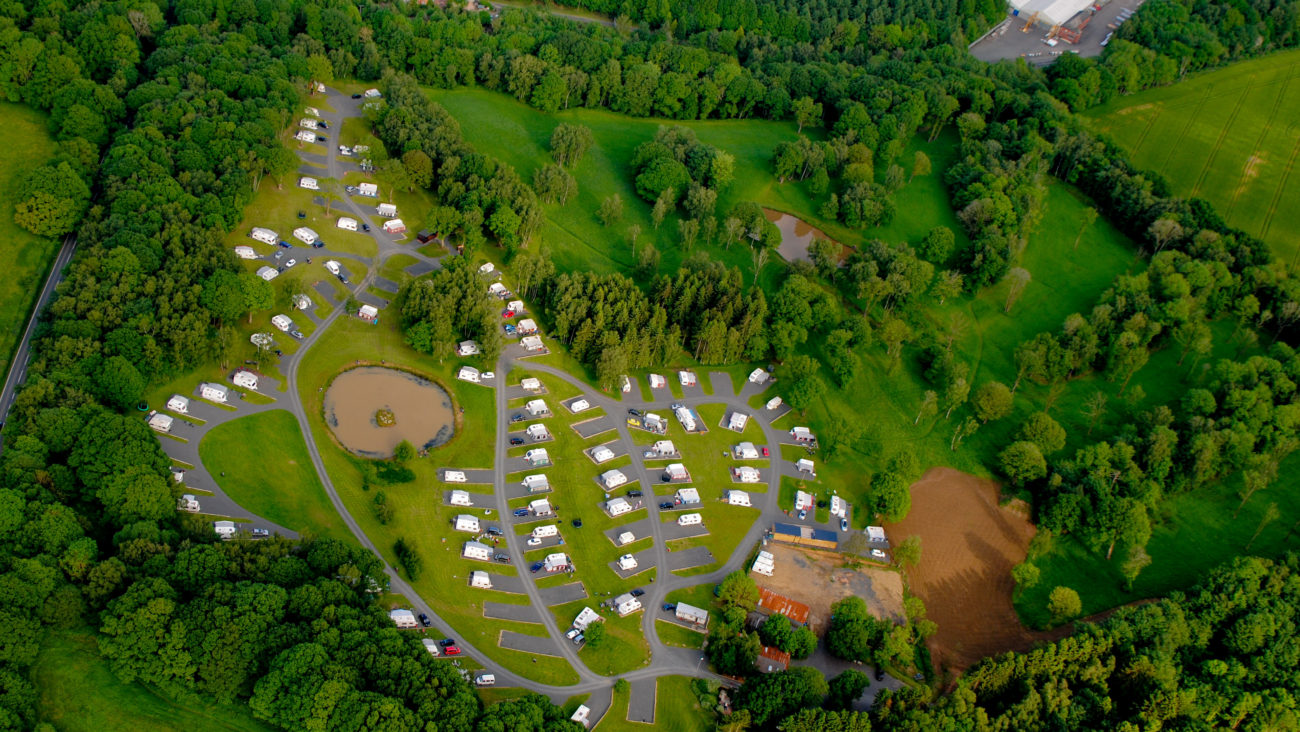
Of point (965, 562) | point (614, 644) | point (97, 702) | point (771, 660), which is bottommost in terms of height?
point (614, 644)

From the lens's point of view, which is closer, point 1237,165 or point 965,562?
point 965,562

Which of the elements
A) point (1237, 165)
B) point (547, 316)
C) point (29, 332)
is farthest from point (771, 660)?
point (1237, 165)

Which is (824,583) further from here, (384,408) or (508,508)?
(384,408)

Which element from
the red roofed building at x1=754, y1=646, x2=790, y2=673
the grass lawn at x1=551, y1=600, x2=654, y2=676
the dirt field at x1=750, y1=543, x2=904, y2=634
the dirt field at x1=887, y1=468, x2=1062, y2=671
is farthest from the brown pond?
the dirt field at x1=887, y1=468, x2=1062, y2=671

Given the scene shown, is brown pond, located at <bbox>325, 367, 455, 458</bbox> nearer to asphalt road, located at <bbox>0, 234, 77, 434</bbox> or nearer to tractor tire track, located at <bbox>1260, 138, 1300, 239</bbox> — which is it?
asphalt road, located at <bbox>0, 234, 77, 434</bbox>

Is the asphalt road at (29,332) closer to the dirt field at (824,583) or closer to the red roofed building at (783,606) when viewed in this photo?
the red roofed building at (783,606)
